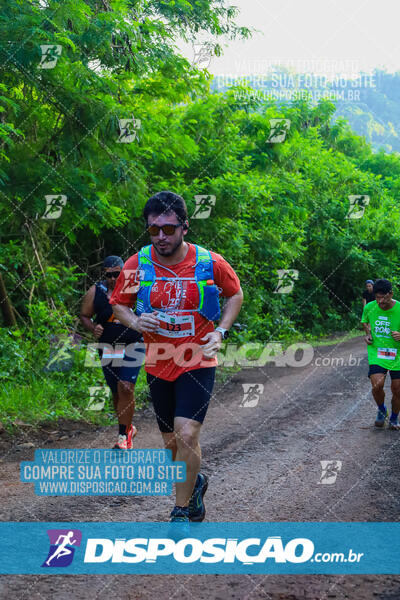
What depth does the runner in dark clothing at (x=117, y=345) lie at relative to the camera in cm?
726

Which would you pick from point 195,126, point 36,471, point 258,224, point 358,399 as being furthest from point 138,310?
point 258,224

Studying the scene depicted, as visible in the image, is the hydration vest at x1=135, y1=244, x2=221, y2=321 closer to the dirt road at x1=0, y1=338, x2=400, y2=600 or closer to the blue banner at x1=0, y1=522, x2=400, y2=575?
the blue banner at x1=0, y1=522, x2=400, y2=575

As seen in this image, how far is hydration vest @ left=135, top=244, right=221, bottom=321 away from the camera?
4.67 meters

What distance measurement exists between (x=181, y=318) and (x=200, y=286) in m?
0.27

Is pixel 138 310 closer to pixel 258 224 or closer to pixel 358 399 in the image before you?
pixel 358 399

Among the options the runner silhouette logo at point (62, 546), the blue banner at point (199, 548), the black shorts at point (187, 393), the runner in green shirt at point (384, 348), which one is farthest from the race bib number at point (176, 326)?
the runner in green shirt at point (384, 348)

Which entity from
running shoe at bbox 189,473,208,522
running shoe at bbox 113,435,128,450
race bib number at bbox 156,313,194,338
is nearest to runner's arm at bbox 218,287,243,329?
race bib number at bbox 156,313,194,338

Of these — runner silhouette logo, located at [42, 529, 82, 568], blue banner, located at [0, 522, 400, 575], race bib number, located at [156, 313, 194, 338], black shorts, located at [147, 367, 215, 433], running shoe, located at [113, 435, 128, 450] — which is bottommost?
running shoe, located at [113, 435, 128, 450]

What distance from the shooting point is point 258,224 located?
2023cm

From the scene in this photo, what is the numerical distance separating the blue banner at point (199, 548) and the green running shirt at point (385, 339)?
176 inches

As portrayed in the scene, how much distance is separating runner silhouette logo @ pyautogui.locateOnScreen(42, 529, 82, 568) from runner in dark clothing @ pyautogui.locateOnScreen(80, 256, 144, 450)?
2.65m

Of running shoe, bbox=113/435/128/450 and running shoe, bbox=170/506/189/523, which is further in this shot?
→ running shoe, bbox=113/435/128/450

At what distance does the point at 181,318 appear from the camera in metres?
4.63

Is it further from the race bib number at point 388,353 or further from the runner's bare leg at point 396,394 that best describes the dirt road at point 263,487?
the race bib number at point 388,353
